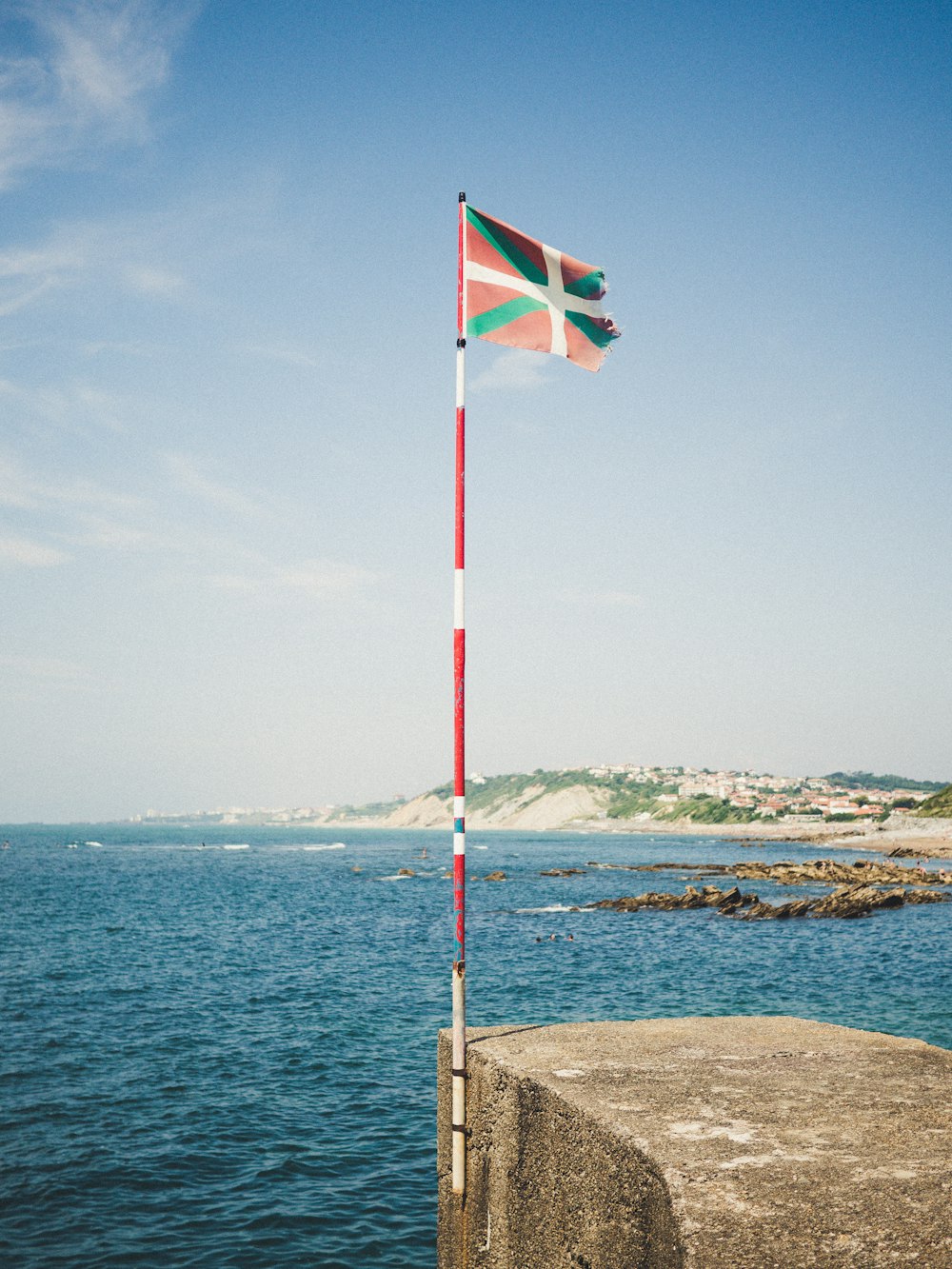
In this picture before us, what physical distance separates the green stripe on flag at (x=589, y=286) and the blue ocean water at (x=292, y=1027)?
11692 mm

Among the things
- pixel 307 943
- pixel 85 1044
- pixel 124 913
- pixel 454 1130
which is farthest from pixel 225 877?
pixel 454 1130

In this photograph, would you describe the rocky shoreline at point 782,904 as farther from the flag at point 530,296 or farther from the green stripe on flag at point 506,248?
the green stripe on flag at point 506,248

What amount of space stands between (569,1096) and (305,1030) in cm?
1817

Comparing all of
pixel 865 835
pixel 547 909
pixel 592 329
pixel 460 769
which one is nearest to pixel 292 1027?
pixel 460 769

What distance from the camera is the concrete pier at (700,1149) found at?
4.60 m

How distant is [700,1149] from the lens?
5449 millimetres

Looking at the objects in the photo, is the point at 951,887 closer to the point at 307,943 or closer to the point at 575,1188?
the point at 307,943

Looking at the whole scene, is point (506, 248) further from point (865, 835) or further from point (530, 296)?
point (865, 835)

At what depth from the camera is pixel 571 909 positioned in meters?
51.9

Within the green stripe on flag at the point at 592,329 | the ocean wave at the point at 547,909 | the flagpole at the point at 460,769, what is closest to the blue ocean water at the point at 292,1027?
the ocean wave at the point at 547,909

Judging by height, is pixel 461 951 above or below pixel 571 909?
above

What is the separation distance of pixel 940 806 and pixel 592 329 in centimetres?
12544

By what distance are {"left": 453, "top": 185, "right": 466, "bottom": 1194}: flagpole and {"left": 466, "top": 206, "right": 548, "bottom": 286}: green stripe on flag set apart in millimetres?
149

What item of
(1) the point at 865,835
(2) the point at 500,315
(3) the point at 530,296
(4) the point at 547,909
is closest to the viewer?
(2) the point at 500,315
